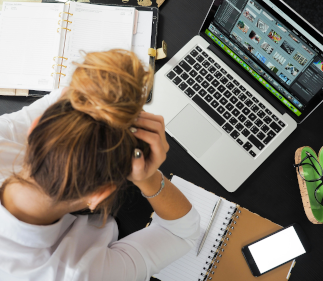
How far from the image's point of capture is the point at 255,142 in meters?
0.80

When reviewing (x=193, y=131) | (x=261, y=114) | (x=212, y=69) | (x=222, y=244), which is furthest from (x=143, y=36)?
(x=222, y=244)

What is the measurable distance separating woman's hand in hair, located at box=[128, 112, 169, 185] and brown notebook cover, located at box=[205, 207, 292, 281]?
0.38m

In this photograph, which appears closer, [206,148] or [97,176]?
[97,176]

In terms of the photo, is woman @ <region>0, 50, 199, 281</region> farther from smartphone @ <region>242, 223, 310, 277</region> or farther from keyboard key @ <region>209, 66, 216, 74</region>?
keyboard key @ <region>209, 66, 216, 74</region>

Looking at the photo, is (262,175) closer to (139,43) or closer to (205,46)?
(205,46)

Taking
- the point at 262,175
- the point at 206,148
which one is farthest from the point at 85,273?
the point at 262,175

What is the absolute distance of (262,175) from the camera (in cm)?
81

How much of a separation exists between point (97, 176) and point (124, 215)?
421 millimetres

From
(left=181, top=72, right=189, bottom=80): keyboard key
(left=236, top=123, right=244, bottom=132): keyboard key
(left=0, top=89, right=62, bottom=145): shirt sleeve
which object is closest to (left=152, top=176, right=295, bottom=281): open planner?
(left=236, top=123, right=244, bottom=132): keyboard key

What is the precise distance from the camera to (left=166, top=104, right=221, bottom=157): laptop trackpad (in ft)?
2.64

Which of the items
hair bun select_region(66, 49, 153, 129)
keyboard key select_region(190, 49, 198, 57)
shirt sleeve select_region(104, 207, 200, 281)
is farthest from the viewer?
keyboard key select_region(190, 49, 198, 57)

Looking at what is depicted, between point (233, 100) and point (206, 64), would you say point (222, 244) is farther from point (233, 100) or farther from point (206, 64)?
point (206, 64)

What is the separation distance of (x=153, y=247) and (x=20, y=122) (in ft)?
1.58

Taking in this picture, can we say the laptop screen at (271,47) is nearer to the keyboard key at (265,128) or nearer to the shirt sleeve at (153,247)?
the keyboard key at (265,128)
